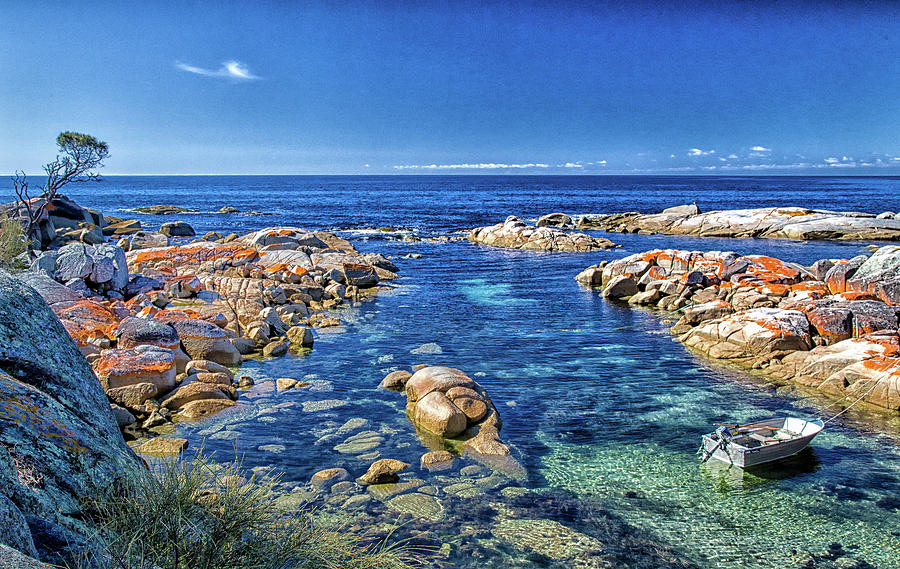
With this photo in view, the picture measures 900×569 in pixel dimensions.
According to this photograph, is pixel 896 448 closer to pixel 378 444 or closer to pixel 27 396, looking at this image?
pixel 378 444

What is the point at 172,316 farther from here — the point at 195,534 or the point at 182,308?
the point at 195,534

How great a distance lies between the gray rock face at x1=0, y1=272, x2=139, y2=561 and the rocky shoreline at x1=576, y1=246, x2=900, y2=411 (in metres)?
20.0

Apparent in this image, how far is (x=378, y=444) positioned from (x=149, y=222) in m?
72.9

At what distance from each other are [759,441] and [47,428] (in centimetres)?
1477

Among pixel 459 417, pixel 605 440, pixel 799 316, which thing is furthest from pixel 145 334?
pixel 799 316

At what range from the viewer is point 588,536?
10.9 meters

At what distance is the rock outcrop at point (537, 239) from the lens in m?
53.9

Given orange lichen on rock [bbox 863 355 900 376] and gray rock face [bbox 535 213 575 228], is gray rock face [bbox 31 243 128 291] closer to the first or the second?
orange lichen on rock [bbox 863 355 900 376]

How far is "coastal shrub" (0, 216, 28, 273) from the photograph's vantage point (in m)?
21.2

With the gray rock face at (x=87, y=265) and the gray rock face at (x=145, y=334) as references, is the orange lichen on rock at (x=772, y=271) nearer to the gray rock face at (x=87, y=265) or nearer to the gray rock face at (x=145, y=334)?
the gray rock face at (x=145, y=334)

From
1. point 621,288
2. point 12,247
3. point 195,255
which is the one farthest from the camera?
point 195,255

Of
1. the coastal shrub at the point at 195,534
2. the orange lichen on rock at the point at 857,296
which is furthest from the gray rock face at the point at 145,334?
the orange lichen on rock at the point at 857,296

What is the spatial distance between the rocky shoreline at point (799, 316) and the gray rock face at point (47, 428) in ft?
65.7

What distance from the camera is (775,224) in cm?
5978
